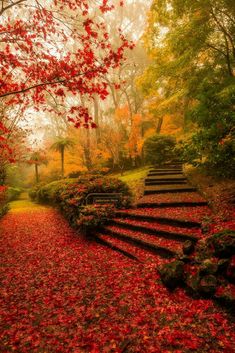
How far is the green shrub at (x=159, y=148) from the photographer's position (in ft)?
48.4

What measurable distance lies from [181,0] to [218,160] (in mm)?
5294

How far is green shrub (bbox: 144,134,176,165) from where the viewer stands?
14.8 metres

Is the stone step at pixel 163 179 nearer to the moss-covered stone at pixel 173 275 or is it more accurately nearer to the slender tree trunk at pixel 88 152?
the moss-covered stone at pixel 173 275

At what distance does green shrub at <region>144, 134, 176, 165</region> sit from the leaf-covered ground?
33.0ft

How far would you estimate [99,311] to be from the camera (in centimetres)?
365

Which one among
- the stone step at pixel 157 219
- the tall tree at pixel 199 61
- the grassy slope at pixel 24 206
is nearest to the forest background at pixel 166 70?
the tall tree at pixel 199 61

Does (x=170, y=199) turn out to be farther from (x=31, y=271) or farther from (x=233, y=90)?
(x=31, y=271)

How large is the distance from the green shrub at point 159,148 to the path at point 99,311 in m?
9.96

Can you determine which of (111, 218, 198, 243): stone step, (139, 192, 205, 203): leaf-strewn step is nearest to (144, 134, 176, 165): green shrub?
(139, 192, 205, 203): leaf-strewn step

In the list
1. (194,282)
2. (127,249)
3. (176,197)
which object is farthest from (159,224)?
(194,282)

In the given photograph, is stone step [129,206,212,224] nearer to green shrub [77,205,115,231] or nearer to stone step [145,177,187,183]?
green shrub [77,205,115,231]

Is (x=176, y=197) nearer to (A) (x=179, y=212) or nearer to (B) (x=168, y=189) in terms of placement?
(B) (x=168, y=189)

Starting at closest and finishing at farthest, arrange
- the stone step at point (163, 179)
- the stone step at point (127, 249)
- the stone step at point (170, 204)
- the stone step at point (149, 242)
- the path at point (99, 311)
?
the path at point (99, 311), the stone step at point (149, 242), the stone step at point (127, 249), the stone step at point (170, 204), the stone step at point (163, 179)

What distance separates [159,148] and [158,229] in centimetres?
967
